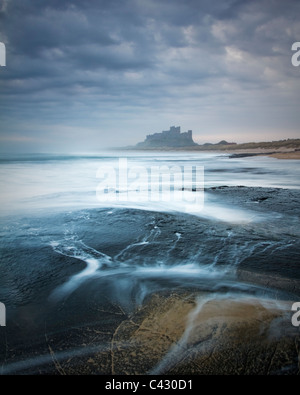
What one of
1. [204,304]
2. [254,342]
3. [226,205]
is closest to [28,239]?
[204,304]

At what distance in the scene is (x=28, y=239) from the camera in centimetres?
556

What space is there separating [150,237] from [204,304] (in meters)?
2.68

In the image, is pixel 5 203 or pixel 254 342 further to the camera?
pixel 5 203

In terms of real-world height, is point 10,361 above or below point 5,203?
below

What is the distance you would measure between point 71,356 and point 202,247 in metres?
3.22

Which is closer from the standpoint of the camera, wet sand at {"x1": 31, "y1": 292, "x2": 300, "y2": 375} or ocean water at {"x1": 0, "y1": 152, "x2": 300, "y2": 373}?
wet sand at {"x1": 31, "y1": 292, "x2": 300, "y2": 375}

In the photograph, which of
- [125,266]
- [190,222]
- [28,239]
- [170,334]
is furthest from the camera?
[190,222]

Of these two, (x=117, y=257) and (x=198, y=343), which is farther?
(x=117, y=257)

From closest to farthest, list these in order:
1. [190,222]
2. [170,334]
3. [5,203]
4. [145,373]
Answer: [145,373] → [170,334] → [190,222] → [5,203]

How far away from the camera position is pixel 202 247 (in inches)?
193

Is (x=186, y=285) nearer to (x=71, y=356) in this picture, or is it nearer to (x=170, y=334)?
(x=170, y=334)

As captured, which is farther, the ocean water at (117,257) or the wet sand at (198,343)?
the ocean water at (117,257)

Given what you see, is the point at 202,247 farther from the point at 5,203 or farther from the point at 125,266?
the point at 5,203

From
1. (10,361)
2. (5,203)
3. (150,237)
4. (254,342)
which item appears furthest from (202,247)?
(5,203)
